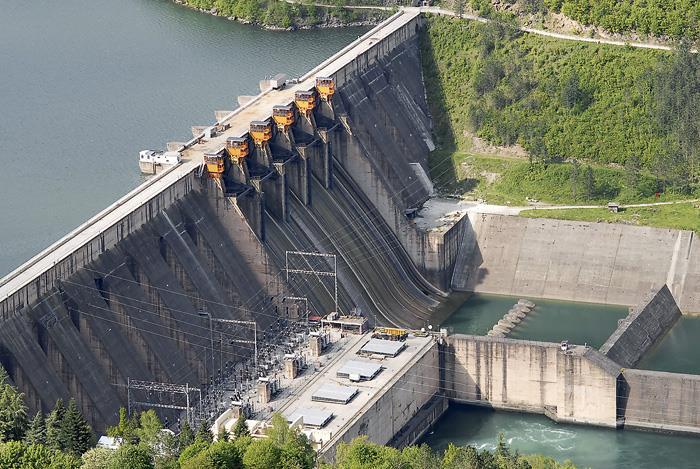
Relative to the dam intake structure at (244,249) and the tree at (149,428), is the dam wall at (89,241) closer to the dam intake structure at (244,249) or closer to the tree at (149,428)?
the dam intake structure at (244,249)

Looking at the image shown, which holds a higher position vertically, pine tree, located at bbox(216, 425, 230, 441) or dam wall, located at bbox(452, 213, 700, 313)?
pine tree, located at bbox(216, 425, 230, 441)

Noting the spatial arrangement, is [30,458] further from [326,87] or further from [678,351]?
[326,87]

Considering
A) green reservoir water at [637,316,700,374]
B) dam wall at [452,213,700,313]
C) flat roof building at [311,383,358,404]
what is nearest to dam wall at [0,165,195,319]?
flat roof building at [311,383,358,404]

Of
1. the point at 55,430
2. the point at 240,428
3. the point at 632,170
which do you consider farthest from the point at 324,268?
the point at 55,430

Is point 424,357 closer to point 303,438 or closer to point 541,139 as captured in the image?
point 303,438

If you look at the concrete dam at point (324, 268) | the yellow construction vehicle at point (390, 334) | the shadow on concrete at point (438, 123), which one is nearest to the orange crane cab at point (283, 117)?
the concrete dam at point (324, 268)

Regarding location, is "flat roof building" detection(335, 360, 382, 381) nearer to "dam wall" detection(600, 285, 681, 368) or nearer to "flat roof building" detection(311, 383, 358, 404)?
"flat roof building" detection(311, 383, 358, 404)
